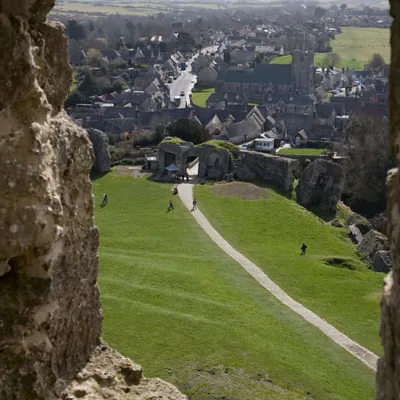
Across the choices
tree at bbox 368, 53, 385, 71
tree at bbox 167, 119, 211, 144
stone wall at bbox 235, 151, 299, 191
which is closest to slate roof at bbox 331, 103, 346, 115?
tree at bbox 167, 119, 211, 144

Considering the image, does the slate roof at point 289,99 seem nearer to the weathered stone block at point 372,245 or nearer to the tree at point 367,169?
the tree at point 367,169

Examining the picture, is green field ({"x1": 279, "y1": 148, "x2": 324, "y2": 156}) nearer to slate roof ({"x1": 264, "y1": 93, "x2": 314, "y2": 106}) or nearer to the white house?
the white house

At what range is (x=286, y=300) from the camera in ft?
81.7

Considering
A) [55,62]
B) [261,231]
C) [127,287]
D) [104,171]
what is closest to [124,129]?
[104,171]

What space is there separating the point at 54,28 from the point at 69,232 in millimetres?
3158

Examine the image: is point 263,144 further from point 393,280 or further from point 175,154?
point 393,280

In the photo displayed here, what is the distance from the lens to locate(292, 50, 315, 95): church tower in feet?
307

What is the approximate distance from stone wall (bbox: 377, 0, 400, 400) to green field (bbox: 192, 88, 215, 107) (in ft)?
267

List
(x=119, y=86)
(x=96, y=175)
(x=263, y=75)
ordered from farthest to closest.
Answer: (x=263, y=75)
(x=119, y=86)
(x=96, y=175)

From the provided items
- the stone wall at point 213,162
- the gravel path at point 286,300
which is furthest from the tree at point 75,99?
the gravel path at point 286,300

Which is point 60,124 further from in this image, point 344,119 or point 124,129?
point 344,119

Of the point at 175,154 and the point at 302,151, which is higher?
the point at 175,154

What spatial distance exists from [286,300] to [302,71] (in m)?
73.5

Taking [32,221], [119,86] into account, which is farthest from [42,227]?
[119,86]
